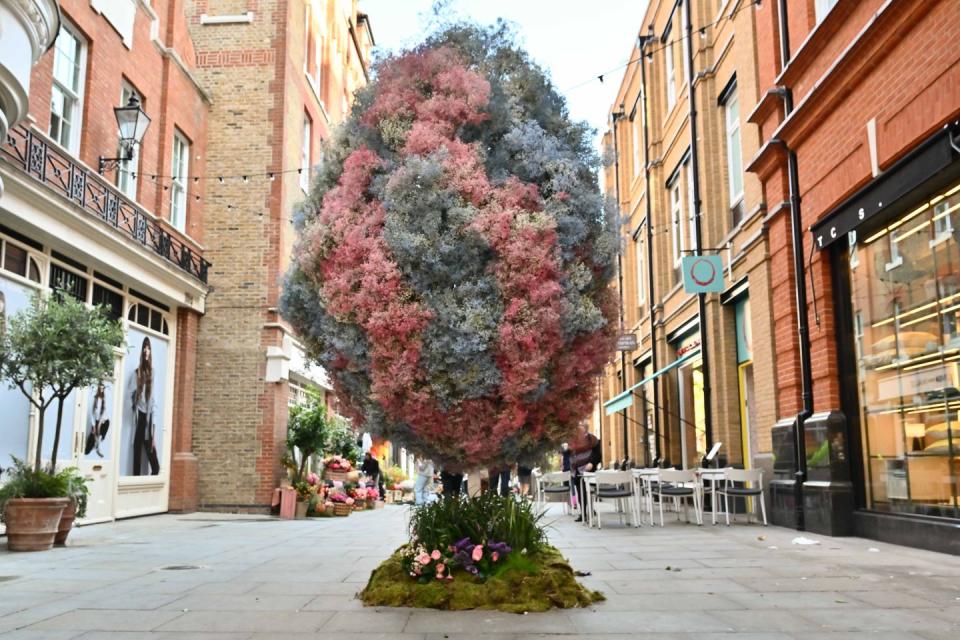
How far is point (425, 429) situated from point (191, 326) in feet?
39.3

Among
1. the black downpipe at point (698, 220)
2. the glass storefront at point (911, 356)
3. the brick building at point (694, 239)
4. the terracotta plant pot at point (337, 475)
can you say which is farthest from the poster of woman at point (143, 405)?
the glass storefront at point (911, 356)

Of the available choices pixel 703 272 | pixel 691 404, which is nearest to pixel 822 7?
pixel 703 272

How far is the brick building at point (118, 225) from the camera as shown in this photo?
1100 cm

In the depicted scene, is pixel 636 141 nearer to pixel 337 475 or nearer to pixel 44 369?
pixel 337 475

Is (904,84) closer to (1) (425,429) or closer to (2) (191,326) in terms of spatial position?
(1) (425,429)

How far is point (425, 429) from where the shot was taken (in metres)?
5.82

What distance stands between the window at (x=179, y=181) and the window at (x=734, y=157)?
35.0ft

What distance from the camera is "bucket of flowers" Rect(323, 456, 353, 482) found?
18.4 m

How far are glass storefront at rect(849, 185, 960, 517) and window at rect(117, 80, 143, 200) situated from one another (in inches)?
446

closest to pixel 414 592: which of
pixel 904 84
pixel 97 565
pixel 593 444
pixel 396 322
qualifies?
pixel 396 322

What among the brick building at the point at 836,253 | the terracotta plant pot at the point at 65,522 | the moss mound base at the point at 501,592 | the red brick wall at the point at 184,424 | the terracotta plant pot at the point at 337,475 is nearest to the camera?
the moss mound base at the point at 501,592

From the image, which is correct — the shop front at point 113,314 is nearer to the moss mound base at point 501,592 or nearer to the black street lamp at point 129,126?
the black street lamp at point 129,126

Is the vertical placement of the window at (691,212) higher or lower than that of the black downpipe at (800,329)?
higher

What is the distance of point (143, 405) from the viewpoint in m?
14.7
